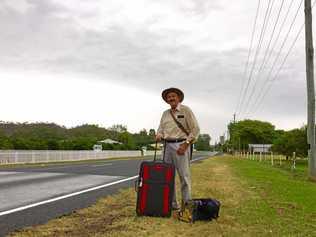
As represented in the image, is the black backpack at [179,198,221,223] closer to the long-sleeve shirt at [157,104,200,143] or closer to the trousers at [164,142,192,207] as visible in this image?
the trousers at [164,142,192,207]

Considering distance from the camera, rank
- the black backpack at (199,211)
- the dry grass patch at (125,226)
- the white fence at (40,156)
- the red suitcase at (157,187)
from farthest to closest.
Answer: the white fence at (40,156)
the red suitcase at (157,187)
the black backpack at (199,211)
the dry grass patch at (125,226)

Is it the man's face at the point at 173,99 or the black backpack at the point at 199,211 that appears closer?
the black backpack at the point at 199,211

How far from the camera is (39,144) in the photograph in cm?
5181

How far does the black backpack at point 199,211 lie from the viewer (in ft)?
21.1

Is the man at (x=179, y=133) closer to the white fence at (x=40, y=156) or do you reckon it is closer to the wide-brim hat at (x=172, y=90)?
the wide-brim hat at (x=172, y=90)

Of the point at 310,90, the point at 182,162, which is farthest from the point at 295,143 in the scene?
the point at 182,162

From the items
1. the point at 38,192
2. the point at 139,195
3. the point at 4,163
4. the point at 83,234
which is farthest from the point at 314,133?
the point at 4,163

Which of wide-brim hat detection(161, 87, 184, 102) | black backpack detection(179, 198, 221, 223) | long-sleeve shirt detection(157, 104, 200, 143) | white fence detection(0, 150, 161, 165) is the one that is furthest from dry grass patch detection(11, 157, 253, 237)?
white fence detection(0, 150, 161, 165)

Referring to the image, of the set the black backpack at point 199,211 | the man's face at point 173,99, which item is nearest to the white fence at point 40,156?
the man's face at point 173,99

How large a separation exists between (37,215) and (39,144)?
46.5 m

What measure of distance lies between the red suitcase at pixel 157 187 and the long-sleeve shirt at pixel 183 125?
616 mm

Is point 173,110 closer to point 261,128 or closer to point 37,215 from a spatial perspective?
point 37,215

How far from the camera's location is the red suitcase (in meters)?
6.62

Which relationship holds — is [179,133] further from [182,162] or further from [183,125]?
[182,162]
